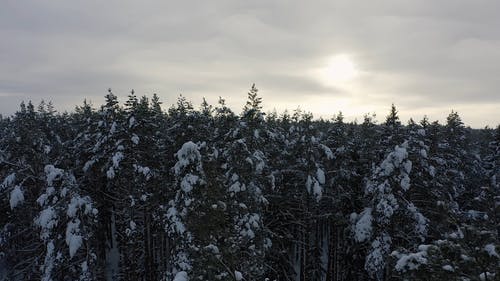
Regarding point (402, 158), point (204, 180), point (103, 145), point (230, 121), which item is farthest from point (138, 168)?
point (402, 158)

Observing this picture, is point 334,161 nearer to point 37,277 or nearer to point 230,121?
point 230,121

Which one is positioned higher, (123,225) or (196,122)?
(196,122)

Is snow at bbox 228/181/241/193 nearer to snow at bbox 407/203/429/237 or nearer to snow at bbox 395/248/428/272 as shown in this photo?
snow at bbox 407/203/429/237

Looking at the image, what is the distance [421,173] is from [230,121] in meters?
13.3

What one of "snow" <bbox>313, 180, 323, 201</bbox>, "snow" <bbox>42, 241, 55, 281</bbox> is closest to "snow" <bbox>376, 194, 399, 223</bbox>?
"snow" <bbox>313, 180, 323, 201</bbox>

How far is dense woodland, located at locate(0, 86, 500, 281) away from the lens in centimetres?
1538

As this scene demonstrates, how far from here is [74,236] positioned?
61.7 ft

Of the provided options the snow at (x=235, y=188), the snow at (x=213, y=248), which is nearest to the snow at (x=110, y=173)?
the snow at (x=235, y=188)

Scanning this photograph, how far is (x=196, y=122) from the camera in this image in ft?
90.1

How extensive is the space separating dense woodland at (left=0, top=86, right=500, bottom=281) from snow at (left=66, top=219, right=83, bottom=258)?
0.16 ft

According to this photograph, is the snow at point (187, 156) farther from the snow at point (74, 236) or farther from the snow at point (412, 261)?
the snow at point (412, 261)

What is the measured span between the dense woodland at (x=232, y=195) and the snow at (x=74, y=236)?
48 millimetres

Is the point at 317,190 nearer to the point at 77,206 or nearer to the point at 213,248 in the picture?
the point at 213,248

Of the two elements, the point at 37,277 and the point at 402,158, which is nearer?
the point at 402,158
